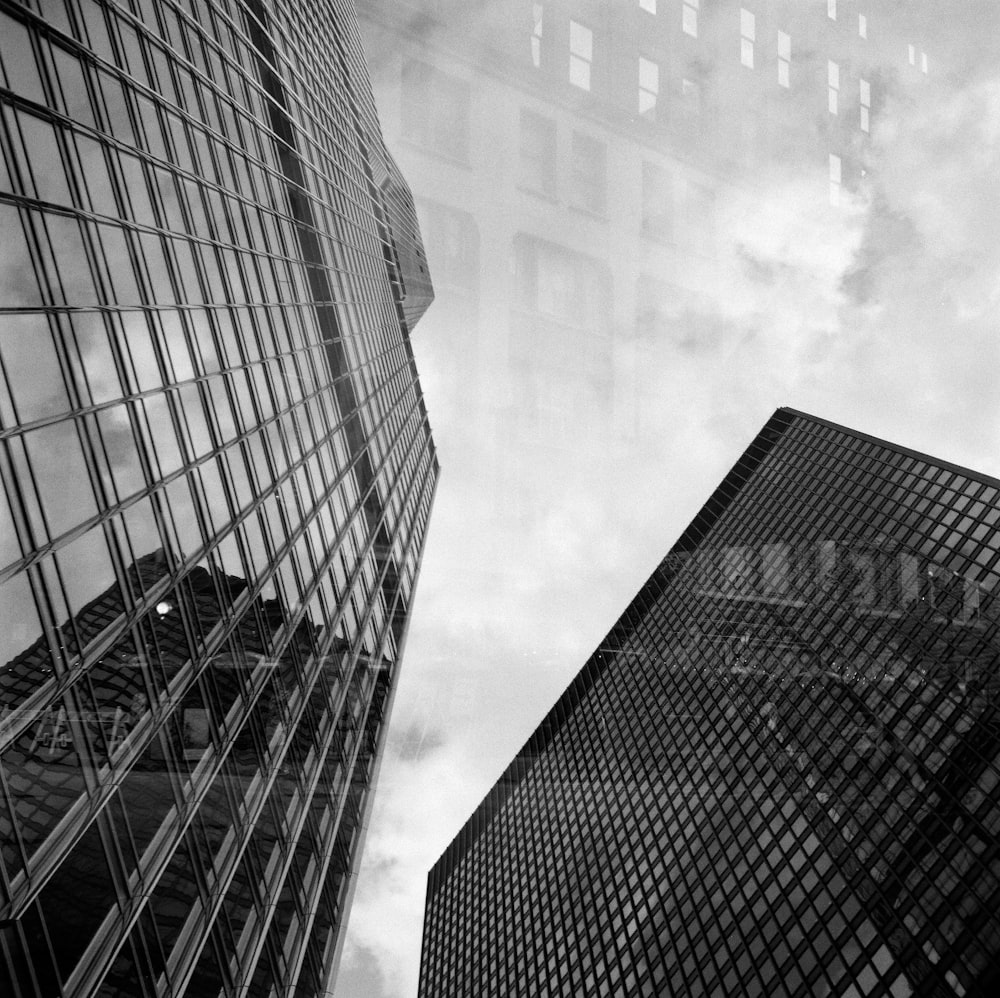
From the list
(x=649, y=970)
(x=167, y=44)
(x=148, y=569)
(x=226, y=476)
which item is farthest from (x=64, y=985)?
(x=649, y=970)

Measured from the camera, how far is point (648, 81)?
18344mm

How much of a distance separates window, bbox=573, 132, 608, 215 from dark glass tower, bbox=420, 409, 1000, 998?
44.5 metres

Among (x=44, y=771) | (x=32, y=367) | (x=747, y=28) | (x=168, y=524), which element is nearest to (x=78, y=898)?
(x=44, y=771)

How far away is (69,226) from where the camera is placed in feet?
38.1

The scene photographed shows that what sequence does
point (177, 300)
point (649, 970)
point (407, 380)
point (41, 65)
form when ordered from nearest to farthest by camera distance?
point (41, 65), point (177, 300), point (407, 380), point (649, 970)

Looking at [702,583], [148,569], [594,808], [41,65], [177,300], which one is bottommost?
[594,808]

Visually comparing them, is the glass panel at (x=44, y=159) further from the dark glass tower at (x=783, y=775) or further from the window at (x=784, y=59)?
the dark glass tower at (x=783, y=775)

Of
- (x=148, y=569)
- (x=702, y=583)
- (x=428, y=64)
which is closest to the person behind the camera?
(x=148, y=569)

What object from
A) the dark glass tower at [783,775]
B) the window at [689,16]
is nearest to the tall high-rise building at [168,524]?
the window at [689,16]

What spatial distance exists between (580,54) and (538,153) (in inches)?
111

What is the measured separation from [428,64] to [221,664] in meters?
16.3

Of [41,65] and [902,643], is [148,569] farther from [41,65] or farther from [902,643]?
[902,643]

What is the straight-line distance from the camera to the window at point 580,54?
1838cm

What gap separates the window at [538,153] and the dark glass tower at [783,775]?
45764 mm
